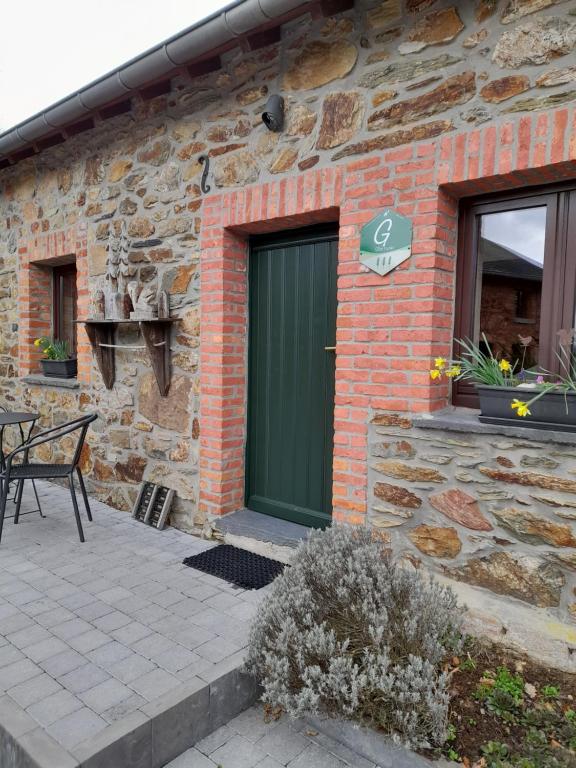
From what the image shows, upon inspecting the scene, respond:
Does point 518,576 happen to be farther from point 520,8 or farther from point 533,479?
point 520,8

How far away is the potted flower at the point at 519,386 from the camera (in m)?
2.31

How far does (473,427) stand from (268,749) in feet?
5.38

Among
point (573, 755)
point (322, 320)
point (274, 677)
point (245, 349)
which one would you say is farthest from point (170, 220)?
point (573, 755)

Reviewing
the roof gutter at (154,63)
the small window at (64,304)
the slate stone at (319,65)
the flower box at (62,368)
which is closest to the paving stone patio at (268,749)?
the slate stone at (319,65)

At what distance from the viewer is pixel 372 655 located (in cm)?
196

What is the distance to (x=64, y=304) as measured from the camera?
231 inches

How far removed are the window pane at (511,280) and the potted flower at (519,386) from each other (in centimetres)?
5

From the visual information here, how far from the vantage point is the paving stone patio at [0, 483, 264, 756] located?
212 cm

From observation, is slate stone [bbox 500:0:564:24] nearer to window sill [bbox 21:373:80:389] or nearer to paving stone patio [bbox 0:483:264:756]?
paving stone patio [bbox 0:483:264:756]

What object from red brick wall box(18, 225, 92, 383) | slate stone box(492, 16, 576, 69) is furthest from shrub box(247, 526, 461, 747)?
red brick wall box(18, 225, 92, 383)

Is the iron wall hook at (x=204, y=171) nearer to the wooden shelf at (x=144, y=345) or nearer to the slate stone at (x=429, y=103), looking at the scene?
the wooden shelf at (x=144, y=345)

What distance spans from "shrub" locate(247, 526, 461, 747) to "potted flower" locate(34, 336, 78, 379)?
3753 millimetres

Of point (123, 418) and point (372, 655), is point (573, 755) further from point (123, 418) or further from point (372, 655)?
point (123, 418)

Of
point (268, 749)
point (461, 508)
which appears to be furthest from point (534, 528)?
point (268, 749)
